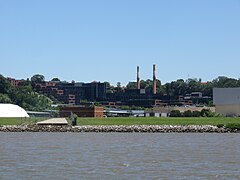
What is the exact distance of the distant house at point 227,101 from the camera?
376 feet

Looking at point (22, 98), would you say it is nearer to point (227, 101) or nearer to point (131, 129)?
point (227, 101)

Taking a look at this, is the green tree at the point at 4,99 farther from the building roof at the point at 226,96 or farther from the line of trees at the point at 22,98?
the building roof at the point at 226,96

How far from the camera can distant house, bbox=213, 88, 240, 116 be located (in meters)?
115

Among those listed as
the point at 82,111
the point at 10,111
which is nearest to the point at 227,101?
the point at 82,111

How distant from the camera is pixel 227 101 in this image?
11569cm

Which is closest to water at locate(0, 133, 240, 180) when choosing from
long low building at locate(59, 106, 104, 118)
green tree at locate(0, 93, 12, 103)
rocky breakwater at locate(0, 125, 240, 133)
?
rocky breakwater at locate(0, 125, 240, 133)

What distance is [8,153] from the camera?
33156 millimetres

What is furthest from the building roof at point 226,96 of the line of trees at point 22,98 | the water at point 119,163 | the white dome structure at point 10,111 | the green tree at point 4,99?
the water at point 119,163

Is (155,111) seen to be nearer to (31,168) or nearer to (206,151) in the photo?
(206,151)

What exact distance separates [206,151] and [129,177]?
13.4m

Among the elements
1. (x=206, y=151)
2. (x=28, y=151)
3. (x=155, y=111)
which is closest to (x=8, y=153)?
(x=28, y=151)

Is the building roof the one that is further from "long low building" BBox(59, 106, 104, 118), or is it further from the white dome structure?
the white dome structure

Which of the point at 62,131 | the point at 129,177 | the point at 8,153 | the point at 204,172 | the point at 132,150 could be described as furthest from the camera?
the point at 62,131

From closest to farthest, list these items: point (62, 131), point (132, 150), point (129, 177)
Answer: point (129, 177)
point (132, 150)
point (62, 131)
